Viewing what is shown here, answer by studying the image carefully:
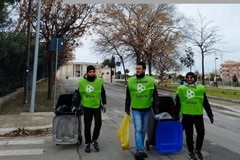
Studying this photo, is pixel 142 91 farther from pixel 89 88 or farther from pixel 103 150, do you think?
pixel 103 150

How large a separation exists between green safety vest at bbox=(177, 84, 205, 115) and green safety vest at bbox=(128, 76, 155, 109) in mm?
597

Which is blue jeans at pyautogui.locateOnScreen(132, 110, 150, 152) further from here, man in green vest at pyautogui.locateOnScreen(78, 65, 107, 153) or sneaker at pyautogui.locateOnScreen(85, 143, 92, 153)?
sneaker at pyautogui.locateOnScreen(85, 143, 92, 153)

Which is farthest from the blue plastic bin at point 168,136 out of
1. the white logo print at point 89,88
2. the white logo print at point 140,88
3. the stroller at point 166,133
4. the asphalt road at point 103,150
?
the white logo print at point 89,88

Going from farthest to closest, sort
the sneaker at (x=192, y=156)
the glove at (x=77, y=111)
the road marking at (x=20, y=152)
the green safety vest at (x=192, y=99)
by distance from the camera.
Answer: the glove at (x=77, y=111), the road marking at (x=20, y=152), the green safety vest at (x=192, y=99), the sneaker at (x=192, y=156)

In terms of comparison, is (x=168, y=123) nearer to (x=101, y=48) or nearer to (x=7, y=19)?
(x=7, y=19)

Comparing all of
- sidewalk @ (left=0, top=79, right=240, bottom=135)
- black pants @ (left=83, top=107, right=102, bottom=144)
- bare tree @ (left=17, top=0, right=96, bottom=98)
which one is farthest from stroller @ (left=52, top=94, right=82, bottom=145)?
bare tree @ (left=17, top=0, right=96, bottom=98)

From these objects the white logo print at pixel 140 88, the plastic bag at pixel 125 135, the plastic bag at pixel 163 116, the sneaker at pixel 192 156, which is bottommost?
the sneaker at pixel 192 156

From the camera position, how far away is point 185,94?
6.36 metres

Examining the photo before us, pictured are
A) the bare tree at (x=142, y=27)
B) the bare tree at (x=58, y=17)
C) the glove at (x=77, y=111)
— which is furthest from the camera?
the bare tree at (x=142, y=27)

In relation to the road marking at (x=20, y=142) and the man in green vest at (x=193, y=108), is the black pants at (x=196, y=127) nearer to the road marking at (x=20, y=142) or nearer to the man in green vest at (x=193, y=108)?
the man in green vest at (x=193, y=108)

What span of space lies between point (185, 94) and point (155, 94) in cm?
58

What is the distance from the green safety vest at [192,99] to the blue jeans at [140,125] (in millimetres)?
775

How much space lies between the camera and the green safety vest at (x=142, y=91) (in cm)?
645

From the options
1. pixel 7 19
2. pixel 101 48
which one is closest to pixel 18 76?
pixel 7 19
